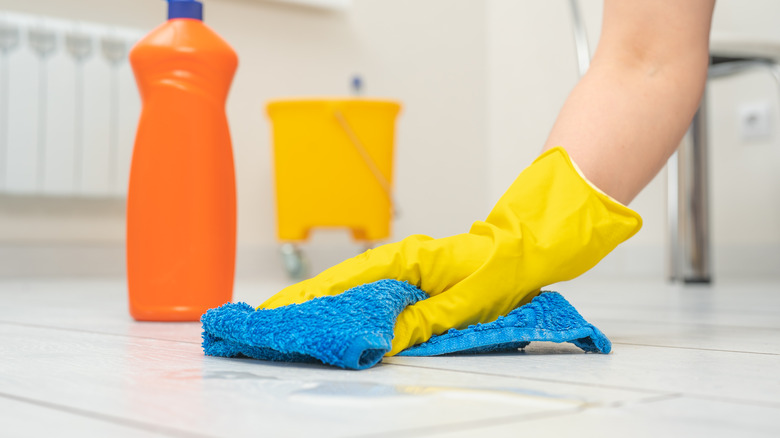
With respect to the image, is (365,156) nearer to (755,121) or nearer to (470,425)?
(755,121)

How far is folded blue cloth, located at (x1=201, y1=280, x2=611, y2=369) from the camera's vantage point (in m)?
0.60

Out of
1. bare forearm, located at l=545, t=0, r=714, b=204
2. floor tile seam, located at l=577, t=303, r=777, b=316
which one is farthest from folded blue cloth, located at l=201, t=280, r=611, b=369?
floor tile seam, located at l=577, t=303, r=777, b=316

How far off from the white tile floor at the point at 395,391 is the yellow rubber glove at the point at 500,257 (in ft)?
0.16

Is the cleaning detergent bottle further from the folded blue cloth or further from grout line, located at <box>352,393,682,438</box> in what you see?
grout line, located at <box>352,393,682,438</box>

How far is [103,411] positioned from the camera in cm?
45

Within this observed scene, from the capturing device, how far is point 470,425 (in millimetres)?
415

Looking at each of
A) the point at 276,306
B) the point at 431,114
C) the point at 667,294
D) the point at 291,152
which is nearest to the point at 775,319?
the point at 667,294

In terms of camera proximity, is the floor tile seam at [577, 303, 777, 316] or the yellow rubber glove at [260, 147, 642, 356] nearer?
the yellow rubber glove at [260, 147, 642, 356]

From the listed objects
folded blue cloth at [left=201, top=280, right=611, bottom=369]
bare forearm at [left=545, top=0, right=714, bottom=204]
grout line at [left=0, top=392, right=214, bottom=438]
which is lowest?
grout line at [left=0, top=392, right=214, bottom=438]

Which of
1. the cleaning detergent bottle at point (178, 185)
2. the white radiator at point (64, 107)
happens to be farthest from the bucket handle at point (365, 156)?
the cleaning detergent bottle at point (178, 185)

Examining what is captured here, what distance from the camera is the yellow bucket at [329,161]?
2.60 m

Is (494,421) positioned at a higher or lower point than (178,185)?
lower

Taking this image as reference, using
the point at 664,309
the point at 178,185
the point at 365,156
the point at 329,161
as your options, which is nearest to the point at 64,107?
Result: the point at 329,161

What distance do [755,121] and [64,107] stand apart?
2021mm
